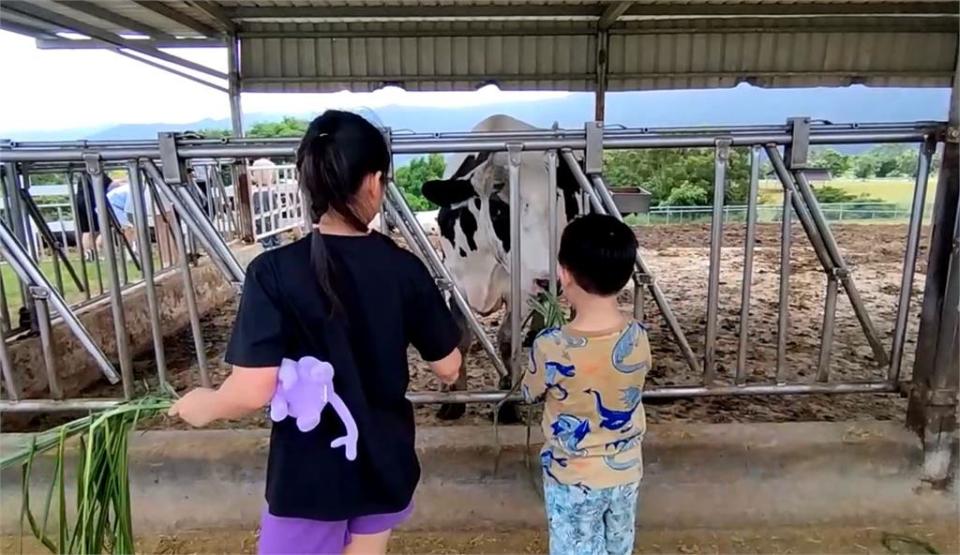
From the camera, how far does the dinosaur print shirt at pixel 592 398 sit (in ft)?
4.45

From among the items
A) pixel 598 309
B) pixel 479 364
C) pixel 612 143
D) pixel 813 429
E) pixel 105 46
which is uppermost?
pixel 105 46

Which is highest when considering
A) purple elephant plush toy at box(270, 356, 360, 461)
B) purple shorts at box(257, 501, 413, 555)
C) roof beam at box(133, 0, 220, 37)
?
roof beam at box(133, 0, 220, 37)

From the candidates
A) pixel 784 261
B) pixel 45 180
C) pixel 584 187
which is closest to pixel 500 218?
pixel 584 187

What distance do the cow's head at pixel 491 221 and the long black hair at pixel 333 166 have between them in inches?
66.6

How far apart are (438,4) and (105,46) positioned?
394 cm

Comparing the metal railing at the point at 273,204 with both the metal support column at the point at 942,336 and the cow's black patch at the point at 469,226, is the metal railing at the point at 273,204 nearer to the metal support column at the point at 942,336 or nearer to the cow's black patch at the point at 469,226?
the cow's black patch at the point at 469,226

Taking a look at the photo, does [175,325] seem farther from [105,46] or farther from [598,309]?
[105,46]

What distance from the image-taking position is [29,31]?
7.39 metres

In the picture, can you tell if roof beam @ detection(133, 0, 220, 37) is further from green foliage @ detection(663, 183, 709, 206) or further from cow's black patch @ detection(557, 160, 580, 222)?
green foliage @ detection(663, 183, 709, 206)

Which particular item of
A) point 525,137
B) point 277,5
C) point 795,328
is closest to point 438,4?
point 277,5

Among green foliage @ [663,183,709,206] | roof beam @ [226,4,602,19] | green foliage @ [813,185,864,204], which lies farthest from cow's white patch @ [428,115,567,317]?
green foliage @ [813,185,864,204]

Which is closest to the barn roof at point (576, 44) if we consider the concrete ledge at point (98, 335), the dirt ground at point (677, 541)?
the concrete ledge at point (98, 335)

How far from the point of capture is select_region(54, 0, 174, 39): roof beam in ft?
20.3

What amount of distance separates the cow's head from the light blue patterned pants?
1323mm
